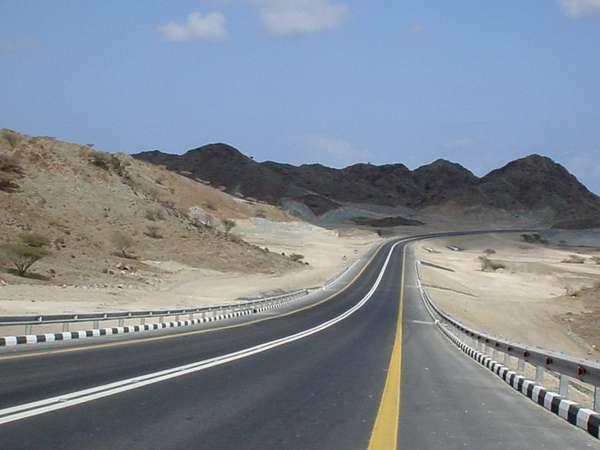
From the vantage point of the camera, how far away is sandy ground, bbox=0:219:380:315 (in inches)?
1651

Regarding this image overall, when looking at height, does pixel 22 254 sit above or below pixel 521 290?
above

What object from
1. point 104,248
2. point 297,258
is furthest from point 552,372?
point 297,258

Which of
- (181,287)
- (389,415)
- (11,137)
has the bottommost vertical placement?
(181,287)

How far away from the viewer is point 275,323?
35531 millimetres

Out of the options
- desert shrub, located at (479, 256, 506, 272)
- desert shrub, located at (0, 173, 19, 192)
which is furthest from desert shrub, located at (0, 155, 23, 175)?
desert shrub, located at (479, 256, 506, 272)

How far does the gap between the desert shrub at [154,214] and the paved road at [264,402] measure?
54.4 meters

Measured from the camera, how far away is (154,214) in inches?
3100

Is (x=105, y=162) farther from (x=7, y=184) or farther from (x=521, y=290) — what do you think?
(x=521, y=290)

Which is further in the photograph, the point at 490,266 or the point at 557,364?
the point at 490,266

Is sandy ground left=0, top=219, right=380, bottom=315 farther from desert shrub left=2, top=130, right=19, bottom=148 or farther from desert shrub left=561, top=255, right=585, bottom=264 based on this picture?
desert shrub left=561, top=255, right=585, bottom=264

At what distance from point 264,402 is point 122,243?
5599 centimetres

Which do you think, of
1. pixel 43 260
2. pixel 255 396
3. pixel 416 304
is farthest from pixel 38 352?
pixel 416 304

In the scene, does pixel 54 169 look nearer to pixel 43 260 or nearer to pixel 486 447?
pixel 43 260

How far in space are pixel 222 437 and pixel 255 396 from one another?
352 cm
